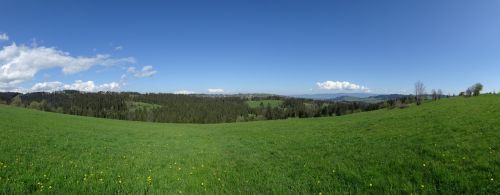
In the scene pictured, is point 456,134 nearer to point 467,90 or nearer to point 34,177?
point 34,177

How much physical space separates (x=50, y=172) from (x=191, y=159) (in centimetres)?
681

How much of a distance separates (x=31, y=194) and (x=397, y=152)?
49.1 feet

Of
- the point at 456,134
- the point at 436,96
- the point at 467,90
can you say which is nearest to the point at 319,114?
the point at 436,96

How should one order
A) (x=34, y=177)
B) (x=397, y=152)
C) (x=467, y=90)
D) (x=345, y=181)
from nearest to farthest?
(x=34, y=177) → (x=345, y=181) → (x=397, y=152) → (x=467, y=90)

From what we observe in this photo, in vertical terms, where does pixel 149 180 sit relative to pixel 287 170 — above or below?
above

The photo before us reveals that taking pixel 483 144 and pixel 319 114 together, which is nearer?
pixel 483 144

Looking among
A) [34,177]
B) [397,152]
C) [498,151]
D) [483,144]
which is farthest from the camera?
[397,152]

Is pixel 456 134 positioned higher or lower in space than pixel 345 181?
higher

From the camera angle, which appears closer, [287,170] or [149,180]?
[149,180]

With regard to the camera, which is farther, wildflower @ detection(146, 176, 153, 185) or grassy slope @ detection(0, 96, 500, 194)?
wildflower @ detection(146, 176, 153, 185)

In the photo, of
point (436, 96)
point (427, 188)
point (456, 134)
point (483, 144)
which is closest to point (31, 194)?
point (427, 188)

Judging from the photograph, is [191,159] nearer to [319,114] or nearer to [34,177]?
[34,177]

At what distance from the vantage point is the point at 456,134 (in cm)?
1623

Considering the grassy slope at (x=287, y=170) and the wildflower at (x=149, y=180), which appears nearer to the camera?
the grassy slope at (x=287, y=170)
